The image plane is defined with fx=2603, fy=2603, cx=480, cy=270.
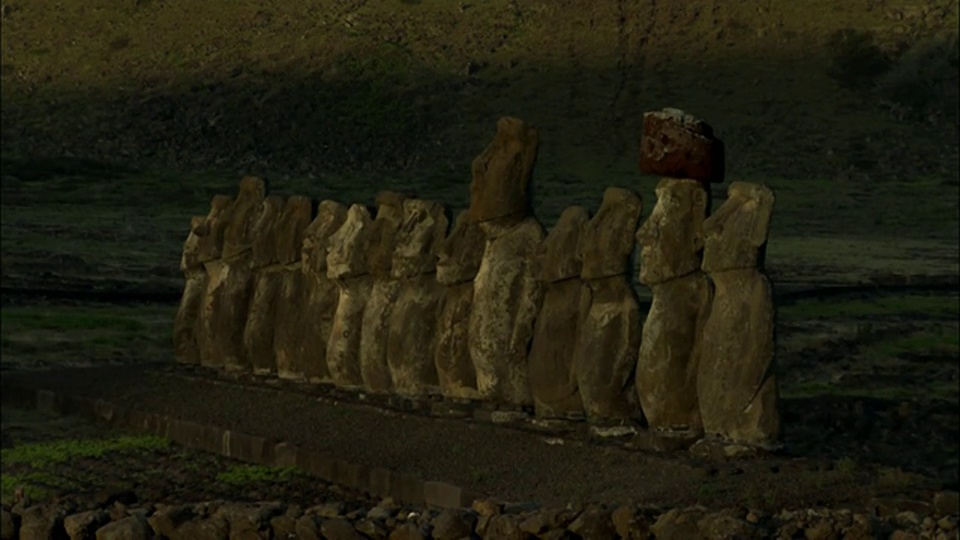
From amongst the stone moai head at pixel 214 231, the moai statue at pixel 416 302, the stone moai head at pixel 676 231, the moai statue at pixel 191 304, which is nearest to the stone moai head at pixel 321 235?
the moai statue at pixel 416 302

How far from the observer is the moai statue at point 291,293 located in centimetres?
1872

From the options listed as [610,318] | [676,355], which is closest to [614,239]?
[610,318]

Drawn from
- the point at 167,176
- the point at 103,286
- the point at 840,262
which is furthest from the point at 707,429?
the point at 167,176

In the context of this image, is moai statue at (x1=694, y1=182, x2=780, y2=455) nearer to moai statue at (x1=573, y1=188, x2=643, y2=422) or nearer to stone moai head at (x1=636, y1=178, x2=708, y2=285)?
stone moai head at (x1=636, y1=178, x2=708, y2=285)

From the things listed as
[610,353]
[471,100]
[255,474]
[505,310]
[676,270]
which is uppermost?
[676,270]

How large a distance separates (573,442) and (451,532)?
423cm

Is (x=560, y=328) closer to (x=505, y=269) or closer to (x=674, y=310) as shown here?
(x=505, y=269)

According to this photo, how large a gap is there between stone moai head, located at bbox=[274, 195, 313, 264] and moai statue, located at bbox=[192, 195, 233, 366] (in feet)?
2.67

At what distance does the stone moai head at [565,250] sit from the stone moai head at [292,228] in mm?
3581

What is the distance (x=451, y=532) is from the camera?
10.7 metres

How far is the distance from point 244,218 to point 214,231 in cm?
44

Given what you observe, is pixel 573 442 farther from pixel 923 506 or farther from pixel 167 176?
pixel 167 176

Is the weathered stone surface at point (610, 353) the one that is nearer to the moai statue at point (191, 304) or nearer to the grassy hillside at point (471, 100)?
the moai statue at point (191, 304)

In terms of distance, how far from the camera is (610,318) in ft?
49.9
